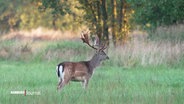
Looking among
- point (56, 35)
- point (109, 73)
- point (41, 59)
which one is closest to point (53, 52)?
point (41, 59)

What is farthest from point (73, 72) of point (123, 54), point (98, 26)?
point (98, 26)

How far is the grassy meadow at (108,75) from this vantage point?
1187 cm

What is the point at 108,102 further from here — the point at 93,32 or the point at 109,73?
the point at 93,32

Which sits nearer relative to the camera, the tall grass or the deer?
the deer

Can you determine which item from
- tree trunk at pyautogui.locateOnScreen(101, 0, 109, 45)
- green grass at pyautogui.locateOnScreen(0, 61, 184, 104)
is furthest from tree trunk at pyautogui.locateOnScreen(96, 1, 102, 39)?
green grass at pyautogui.locateOnScreen(0, 61, 184, 104)

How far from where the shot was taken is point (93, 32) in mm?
27797

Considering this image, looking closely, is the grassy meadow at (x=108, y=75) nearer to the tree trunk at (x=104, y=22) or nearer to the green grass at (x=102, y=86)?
the green grass at (x=102, y=86)

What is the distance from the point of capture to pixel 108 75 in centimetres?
1786

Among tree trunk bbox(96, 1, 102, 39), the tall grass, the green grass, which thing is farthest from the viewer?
tree trunk bbox(96, 1, 102, 39)

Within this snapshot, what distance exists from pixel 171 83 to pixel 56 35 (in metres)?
30.7

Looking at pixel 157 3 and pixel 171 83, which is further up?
pixel 157 3

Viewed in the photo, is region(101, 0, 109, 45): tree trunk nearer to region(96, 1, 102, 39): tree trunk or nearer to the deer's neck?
region(96, 1, 102, 39): tree trunk

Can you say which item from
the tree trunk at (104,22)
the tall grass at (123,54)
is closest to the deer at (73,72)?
the tall grass at (123,54)

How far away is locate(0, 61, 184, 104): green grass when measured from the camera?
11.7 meters
